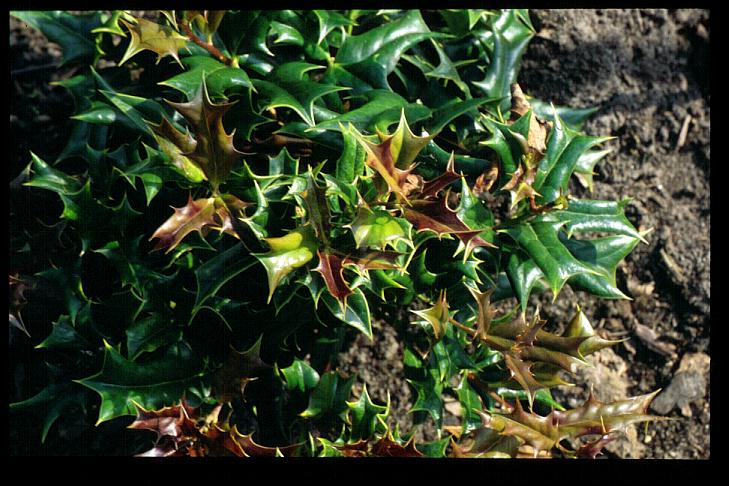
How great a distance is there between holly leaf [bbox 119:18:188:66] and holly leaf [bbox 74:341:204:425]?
63cm

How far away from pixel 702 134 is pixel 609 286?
0.91m

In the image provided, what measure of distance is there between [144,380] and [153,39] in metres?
0.74

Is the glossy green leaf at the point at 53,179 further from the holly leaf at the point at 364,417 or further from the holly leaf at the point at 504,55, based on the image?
the holly leaf at the point at 504,55

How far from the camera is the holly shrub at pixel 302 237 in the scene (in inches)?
53.1

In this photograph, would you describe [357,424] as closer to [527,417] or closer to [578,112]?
Result: [527,417]

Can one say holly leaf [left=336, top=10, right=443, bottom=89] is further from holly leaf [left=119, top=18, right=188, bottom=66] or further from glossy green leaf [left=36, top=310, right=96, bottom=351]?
glossy green leaf [left=36, top=310, right=96, bottom=351]

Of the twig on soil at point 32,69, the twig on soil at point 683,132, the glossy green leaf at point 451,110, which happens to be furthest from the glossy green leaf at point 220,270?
the twig on soil at point 683,132

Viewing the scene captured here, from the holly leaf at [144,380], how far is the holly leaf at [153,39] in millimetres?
633

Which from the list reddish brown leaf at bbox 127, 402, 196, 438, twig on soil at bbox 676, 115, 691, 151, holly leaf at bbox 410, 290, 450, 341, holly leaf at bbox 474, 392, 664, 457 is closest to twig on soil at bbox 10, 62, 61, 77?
Result: reddish brown leaf at bbox 127, 402, 196, 438

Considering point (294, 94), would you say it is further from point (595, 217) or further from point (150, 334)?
point (595, 217)

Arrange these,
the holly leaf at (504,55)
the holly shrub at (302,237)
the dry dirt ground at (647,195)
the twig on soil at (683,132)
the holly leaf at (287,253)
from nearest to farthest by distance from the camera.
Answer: the holly leaf at (287,253)
the holly shrub at (302,237)
the holly leaf at (504,55)
the dry dirt ground at (647,195)
the twig on soil at (683,132)

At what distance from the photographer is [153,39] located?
4.67ft

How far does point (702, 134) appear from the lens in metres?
2.16

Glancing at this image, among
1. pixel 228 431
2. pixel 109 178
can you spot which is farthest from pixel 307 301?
pixel 109 178
